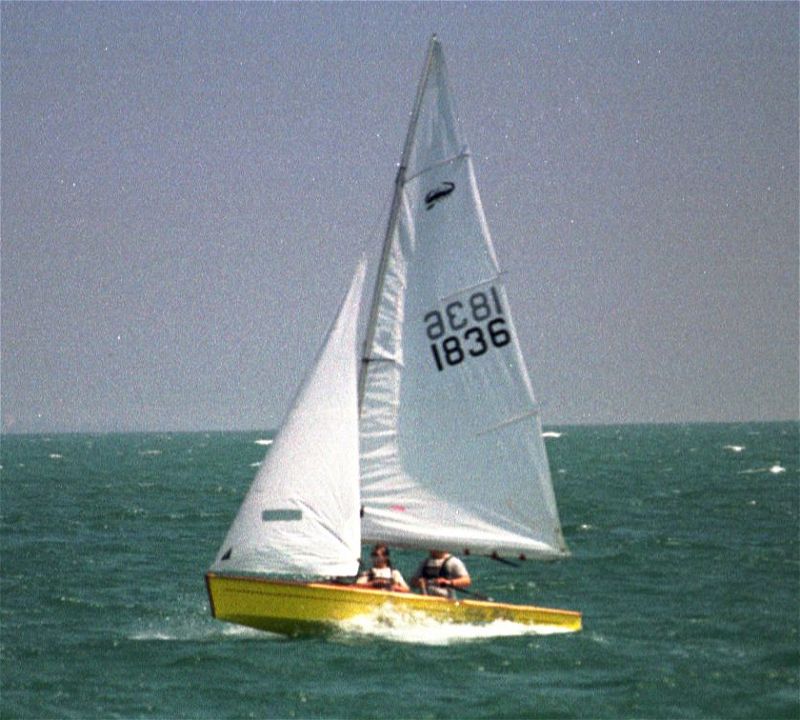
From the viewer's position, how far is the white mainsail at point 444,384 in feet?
82.6

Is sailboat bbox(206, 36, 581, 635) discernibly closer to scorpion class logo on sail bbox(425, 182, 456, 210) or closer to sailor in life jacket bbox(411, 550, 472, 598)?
scorpion class logo on sail bbox(425, 182, 456, 210)

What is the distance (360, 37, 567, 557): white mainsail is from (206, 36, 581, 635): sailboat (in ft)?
0.08

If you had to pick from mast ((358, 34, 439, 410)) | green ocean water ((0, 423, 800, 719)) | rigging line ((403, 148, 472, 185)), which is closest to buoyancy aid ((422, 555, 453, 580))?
green ocean water ((0, 423, 800, 719))

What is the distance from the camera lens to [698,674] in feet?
78.8

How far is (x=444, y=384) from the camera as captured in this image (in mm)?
25703

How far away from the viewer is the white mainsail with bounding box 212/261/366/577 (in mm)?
24734

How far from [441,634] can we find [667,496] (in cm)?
4299

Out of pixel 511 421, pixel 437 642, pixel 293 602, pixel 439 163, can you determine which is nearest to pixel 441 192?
pixel 439 163

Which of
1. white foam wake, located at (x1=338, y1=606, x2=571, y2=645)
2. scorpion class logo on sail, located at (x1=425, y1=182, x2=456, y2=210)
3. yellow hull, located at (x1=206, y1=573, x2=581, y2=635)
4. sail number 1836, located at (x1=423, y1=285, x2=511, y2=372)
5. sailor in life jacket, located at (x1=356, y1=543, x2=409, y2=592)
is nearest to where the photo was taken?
→ yellow hull, located at (x1=206, y1=573, x2=581, y2=635)

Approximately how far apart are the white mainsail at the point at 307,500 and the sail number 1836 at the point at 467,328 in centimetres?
171

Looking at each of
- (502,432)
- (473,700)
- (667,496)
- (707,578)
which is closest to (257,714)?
(473,700)

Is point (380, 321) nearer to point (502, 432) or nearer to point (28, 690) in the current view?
point (502, 432)

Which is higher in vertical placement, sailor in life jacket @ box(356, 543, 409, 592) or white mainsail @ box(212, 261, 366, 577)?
white mainsail @ box(212, 261, 366, 577)

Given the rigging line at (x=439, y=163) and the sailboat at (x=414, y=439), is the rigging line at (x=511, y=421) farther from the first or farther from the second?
the rigging line at (x=439, y=163)
